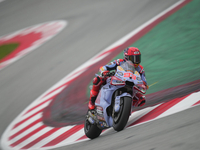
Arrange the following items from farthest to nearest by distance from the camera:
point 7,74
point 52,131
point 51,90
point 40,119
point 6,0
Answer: point 6,0 < point 7,74 < point 51,90 < point 40,119 < point 52,131

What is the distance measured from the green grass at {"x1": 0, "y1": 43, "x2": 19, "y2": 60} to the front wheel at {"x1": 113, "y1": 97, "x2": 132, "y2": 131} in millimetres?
10473

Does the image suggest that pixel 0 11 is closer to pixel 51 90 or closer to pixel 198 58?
pixel 51 90

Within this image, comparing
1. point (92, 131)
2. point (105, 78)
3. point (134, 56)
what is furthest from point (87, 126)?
point (134, 56)

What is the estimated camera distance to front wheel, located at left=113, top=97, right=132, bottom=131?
176 inches

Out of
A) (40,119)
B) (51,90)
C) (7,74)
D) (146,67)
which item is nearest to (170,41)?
(146,67)

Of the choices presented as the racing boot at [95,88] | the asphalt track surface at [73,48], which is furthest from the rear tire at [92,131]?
the racing boot at [95,88]

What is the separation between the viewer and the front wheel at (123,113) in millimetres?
4480

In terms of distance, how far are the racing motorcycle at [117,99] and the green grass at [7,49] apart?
9.69 meters

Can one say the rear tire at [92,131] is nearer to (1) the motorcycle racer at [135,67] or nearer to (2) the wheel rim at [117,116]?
(1) the motorcycle racer at [135,67]

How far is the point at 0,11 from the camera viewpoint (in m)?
18.7

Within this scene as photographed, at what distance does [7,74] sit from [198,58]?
25.6 ft

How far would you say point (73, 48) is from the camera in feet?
41.7

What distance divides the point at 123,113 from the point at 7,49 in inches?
437

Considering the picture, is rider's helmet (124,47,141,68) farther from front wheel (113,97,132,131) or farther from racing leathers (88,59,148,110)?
front wheel (113,97,132,131)
